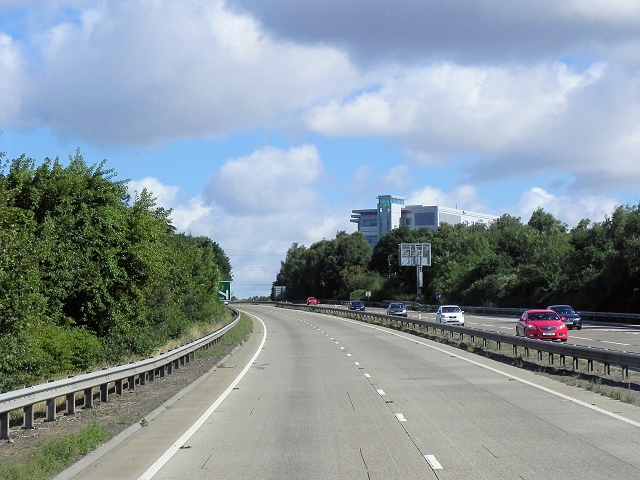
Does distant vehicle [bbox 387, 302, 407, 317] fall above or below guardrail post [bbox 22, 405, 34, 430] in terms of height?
above

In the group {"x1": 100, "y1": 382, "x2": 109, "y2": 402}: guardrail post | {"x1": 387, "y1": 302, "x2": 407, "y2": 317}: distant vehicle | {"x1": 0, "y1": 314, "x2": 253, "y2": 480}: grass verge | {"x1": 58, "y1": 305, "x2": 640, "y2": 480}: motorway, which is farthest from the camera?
{"x1": 387, "y1": 302, "x2": 407, "y2": 317}: distant vehicle

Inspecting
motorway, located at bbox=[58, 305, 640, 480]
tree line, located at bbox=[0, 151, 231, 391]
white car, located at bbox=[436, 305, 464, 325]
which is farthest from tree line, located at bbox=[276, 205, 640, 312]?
motorway, located at bbox=[58, 305, 640, 480]

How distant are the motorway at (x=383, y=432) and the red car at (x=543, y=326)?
12.6m

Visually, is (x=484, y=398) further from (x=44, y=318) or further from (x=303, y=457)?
(x=44, y=318)

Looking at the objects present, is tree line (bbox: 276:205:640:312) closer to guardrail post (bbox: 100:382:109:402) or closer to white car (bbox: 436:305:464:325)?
white car (bbox: 436:305:464:325)

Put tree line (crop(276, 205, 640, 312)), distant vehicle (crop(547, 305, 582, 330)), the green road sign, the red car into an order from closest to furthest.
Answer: the red car
distant vehicle (crop(547, 305, 582, 330))
tree line (crop(276, 205, 640, 312))
the green road sign

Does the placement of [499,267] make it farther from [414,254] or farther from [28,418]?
[28,418]

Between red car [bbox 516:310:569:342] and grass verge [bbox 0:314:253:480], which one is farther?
red car [bbox 516:310:569:342]

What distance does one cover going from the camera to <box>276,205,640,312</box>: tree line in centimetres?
6631

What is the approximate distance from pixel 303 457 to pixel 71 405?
20.6ft

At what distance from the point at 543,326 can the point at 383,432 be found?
24.5m

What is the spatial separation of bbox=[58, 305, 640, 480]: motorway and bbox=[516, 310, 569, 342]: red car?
12553 millimetres

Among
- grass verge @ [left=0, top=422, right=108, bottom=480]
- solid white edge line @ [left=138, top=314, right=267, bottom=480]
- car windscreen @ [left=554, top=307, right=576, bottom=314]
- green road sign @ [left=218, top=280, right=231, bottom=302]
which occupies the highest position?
green road sign @ [left=218, top=280, right=231, bottom=302]

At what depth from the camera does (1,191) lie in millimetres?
21188
